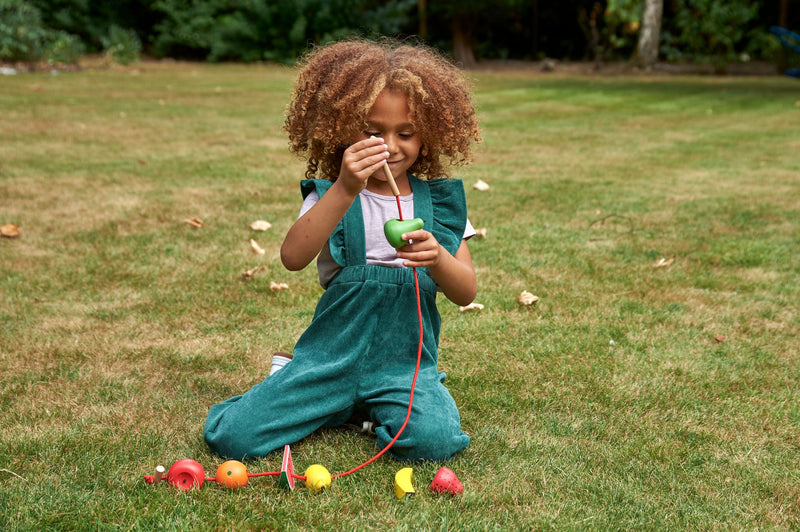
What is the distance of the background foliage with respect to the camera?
1866cm

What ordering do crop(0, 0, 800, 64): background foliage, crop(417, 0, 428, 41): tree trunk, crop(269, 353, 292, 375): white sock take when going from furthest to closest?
crop(417, 0, 428, 41): tree trunk
crop(0, 0, 800, 64): background foliage
crop(269, 353, 292, 375): white sock

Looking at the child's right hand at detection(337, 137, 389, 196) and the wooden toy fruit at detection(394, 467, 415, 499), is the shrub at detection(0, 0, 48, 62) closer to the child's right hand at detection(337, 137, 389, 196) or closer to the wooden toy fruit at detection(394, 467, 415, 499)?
the child's right hand at detection(337, 137, 389, 196)

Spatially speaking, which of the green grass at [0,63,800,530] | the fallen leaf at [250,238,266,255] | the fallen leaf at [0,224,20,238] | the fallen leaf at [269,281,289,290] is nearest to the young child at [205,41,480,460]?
the green grass at [0,63,800,530]

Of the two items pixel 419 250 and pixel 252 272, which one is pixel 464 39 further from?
pixel 419 250

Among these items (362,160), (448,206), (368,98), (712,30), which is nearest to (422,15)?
(712,30)

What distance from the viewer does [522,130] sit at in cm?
962

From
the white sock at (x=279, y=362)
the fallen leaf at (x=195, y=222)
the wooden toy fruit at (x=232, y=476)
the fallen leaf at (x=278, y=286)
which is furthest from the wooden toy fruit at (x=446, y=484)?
the fallen leaf at (x=195, y=222)

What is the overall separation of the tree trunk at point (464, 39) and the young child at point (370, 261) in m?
19.2

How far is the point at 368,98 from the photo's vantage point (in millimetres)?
2328

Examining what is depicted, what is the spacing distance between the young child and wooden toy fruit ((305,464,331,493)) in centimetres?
24

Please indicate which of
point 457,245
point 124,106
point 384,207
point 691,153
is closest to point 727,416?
point 457,245

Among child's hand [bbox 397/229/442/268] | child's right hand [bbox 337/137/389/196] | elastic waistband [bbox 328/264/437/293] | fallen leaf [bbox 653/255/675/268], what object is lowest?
fallen leaf [bbox 653/255/675/268]

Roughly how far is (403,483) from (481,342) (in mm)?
1214

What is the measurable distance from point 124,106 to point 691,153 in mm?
7139
